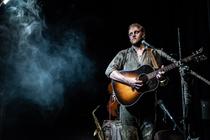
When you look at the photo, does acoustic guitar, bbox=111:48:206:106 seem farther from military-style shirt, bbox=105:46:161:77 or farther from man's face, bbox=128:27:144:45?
man's face, bbox=128:27:144:45

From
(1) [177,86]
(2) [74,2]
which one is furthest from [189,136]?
(2) [74,2]

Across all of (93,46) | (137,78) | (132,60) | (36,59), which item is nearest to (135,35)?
(132,60)

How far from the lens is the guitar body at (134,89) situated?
4.50 m

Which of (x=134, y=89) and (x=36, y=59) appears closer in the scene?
(x=134, y=89)

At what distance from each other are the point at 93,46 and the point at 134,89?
3.41 m

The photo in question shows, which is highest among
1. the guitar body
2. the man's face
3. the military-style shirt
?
the man's face

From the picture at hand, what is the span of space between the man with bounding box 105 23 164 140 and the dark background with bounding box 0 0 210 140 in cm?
218

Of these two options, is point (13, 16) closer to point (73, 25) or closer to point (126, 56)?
point (73, 25)

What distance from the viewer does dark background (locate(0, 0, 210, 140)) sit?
282 inches

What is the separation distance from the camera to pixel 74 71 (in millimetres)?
7996

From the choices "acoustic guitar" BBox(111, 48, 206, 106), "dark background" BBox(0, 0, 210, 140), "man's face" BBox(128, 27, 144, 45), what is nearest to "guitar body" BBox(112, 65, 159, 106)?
"acoustic guitar" BBox(111, 48, 206, 106)

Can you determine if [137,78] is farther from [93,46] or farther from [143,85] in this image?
[93,46]

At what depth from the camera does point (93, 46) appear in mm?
7852

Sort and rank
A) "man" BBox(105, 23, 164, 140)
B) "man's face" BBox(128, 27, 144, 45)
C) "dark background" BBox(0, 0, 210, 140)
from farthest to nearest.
→ "dark background" BBox(0, 0, 210, 140) < "man's face" BBox(128, 27, 144, 45) < "man" BBox(105, 23, 164, 140)
